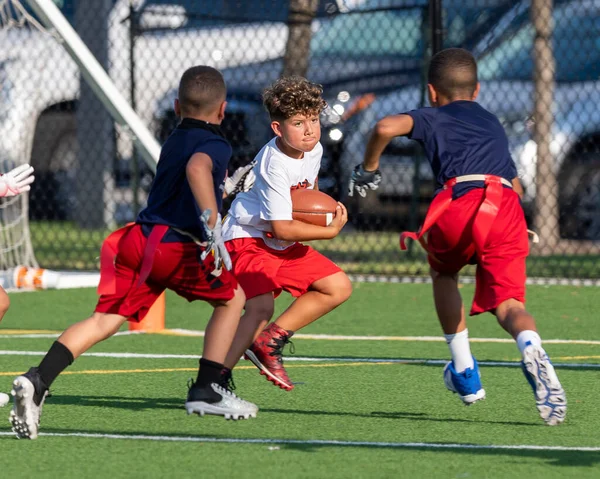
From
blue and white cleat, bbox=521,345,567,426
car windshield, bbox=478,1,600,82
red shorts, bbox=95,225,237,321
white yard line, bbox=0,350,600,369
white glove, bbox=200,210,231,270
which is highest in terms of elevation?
white glove, bbox=200,210,231,270

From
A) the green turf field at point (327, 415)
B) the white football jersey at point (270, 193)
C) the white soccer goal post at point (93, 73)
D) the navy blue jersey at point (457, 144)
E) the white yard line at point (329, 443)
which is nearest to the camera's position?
the green turf field at point (327, 415)

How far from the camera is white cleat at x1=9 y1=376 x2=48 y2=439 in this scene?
5.36 metres

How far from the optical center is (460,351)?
20.3ft

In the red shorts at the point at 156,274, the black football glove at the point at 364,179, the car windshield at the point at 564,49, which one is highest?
the black football glove at the point at 364,179

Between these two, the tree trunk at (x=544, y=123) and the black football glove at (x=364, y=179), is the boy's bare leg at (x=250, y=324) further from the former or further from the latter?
the tree trunk at (x=544, y=123)

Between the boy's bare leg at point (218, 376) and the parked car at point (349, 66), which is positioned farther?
the parked car at point (349, 66)

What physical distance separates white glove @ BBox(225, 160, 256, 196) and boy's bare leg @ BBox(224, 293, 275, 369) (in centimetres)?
54

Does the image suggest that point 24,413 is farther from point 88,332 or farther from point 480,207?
point 480,207

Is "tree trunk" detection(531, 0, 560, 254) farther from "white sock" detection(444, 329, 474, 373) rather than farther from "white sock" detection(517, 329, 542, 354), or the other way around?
"white sock" detection(517, 329, 542, 354)

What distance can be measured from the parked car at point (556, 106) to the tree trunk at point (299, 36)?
0.84 m

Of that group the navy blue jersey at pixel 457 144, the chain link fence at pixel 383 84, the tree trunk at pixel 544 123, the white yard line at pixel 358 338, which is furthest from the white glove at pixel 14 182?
the tree trunk at pixel 544 123

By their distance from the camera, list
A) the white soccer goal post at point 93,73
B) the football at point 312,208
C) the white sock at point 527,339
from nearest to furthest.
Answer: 1. the white sock at point 527,339
2. the football at point 312,208
3. the white soccer goal post at point 93,73

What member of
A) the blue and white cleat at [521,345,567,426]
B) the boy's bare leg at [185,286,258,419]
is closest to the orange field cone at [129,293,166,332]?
the boy's bare leg at [185,286,258,419]

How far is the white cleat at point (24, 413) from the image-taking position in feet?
17.6
